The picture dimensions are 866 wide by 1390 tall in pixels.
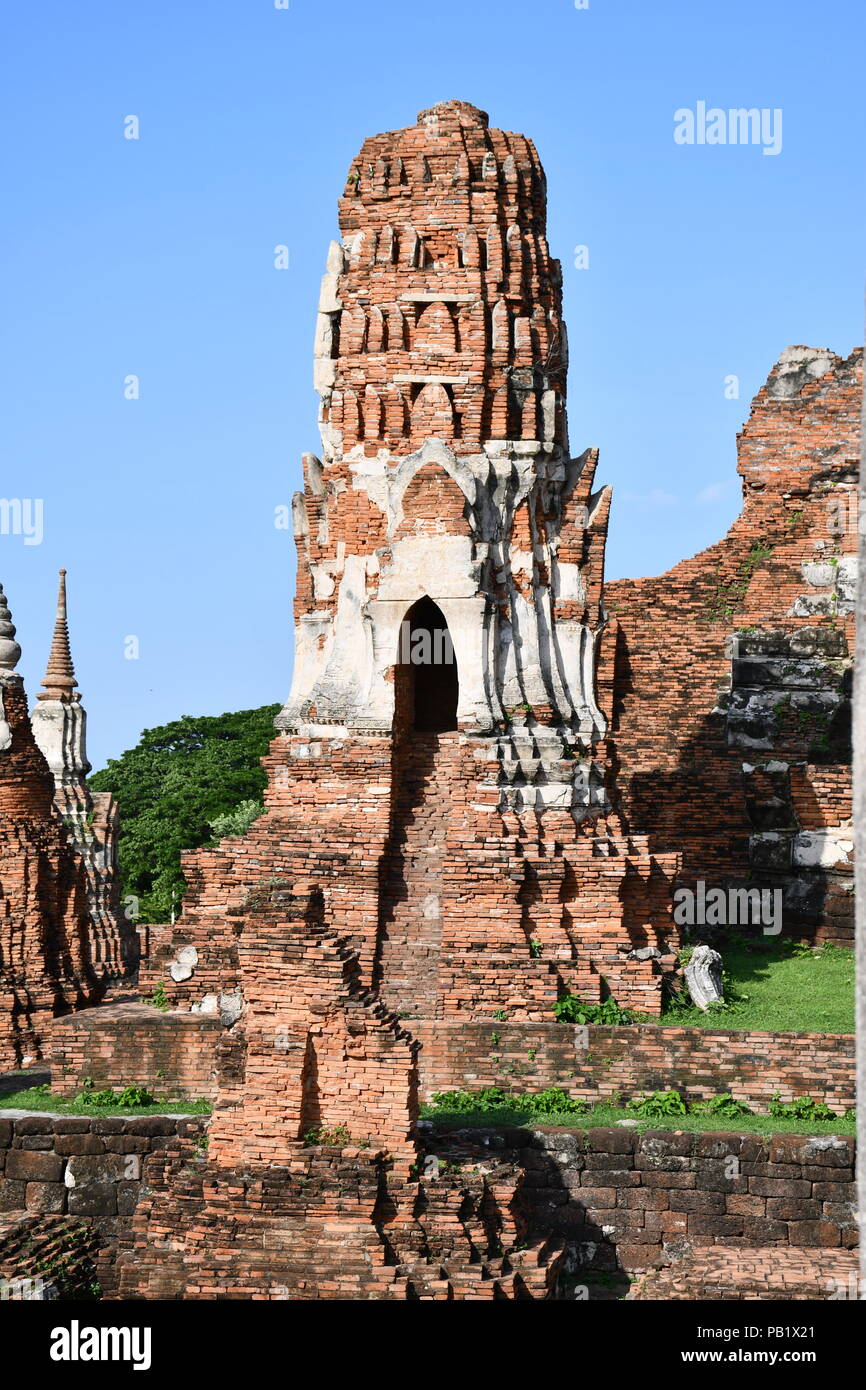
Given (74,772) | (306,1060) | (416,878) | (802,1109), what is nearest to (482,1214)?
(306,1060)

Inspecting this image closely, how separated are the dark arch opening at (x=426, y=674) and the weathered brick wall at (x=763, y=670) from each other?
161 cm

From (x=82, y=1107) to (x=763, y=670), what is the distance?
41.7 ft

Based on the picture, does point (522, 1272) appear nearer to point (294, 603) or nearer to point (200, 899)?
point (200, 899)

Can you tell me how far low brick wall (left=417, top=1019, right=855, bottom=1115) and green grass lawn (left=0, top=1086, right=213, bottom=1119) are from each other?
2.00 m

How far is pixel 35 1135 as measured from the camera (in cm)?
1622

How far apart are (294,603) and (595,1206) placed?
7.70 m

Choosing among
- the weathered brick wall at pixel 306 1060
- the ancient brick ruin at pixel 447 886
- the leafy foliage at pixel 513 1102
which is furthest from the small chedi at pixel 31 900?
the weathered brick wall at pixel 306 1060

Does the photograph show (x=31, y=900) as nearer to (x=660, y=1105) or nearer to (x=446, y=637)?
(x=446, y=637)

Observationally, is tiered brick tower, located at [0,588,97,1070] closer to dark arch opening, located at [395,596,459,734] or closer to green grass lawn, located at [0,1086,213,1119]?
green grass lawn, located at [0,1086,213,1119]

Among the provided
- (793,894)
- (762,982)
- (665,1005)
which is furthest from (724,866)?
(665,1005)

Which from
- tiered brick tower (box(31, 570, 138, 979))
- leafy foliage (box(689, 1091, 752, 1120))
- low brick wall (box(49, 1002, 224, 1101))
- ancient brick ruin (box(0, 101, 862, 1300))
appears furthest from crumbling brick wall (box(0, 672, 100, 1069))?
tiered brick tower (box(31, 570, 138, 979))

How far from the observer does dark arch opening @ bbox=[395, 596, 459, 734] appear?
20.0 m

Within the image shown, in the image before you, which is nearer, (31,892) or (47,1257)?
(47,1257)

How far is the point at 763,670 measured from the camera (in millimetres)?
26922
